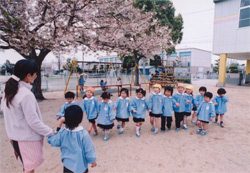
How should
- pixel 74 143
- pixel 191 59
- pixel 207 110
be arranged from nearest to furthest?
pixel 74 143
pixel 207 110
pixel 191 59

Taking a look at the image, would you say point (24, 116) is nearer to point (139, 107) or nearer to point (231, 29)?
point (139, 107)

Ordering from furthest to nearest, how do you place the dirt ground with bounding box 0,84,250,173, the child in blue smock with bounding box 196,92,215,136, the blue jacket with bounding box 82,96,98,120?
the child in blue smock with bounding box 196,92,215,136 < the blue jacket with bounding box 82,96,98,120 < the dirt ground with bounding box 0,84,250,173

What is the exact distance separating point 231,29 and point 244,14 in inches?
59.6

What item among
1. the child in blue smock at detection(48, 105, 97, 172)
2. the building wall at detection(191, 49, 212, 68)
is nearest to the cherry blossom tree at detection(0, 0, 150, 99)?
the child in blue smock at detection(48, 105, 97, 172)

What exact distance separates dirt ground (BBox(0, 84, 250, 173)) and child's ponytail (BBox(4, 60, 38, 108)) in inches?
70.0

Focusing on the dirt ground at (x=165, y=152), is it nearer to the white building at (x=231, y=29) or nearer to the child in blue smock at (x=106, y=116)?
the child in blue smock at (x=106, y=116)

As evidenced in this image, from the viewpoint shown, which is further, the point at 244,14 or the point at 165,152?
the point at 244,14

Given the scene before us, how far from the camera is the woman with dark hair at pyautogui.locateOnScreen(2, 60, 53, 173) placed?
1601mm

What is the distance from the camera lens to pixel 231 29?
591 inches

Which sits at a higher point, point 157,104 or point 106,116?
point 157,104

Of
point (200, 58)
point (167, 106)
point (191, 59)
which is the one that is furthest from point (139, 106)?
point (200, 58)

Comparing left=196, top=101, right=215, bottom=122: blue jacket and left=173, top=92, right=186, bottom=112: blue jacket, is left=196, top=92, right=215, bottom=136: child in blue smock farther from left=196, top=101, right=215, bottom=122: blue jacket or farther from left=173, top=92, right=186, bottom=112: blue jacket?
left=173, top=92, right=186, bottom=112: blue jacket

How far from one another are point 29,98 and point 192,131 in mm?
4437

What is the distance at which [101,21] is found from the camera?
8.16 m
